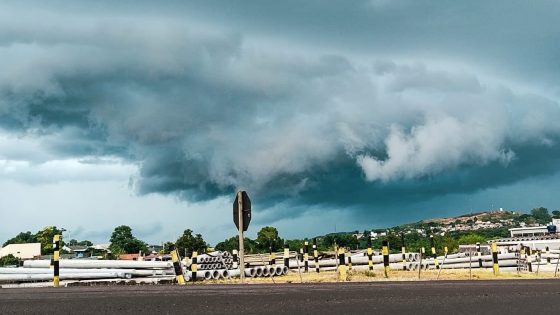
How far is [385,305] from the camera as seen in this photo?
683 cm

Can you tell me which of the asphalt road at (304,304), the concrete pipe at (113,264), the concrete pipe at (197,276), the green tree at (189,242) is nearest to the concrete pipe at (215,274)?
the concrete pipe at (197,276)

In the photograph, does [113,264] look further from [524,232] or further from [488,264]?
[524,232]

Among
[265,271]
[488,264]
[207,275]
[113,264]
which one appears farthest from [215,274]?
[488,264]

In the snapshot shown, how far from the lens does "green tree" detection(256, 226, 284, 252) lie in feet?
269

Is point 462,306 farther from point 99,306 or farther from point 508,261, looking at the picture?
point 508,261

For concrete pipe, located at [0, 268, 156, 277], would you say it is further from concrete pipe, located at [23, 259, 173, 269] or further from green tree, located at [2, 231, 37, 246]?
green tree, located at [2, 231, 37, 246]

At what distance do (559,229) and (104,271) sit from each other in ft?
468

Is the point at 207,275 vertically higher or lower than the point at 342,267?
lower

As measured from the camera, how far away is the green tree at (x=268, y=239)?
82.0 meters

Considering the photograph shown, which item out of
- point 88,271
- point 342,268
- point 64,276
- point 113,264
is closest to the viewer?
point 342,268

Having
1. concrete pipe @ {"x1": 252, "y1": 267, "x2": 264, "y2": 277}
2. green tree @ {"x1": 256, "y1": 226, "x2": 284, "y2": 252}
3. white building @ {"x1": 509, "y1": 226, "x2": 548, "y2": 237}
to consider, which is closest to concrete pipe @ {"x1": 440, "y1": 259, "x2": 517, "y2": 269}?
concrete pipe @ {"x1": 252, "y1": 267, "x2": 264, "y2": 277}

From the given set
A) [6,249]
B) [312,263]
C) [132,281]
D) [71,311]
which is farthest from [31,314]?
[6,249]

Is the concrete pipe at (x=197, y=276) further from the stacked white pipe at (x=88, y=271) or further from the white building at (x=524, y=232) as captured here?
the white building at (x=524, y=232)

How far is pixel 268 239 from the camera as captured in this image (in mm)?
82812
